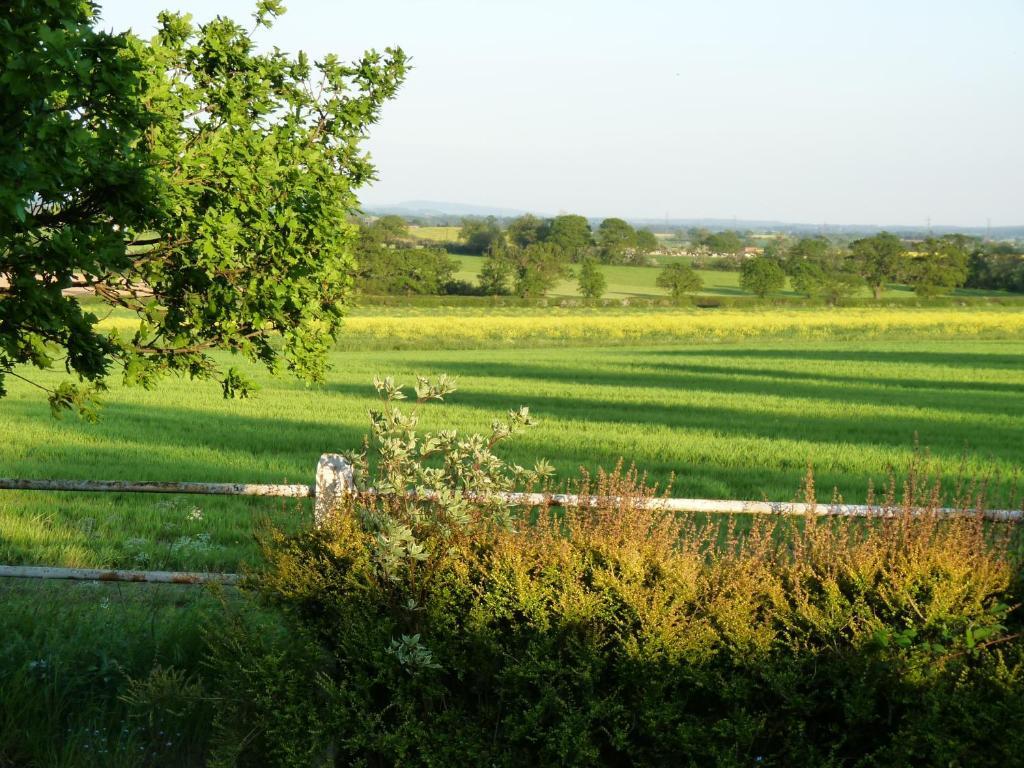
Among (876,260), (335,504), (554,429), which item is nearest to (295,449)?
(554,429)

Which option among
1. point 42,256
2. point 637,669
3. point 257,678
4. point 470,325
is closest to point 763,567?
point 637,669

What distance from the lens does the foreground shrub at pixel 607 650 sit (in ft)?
15.9

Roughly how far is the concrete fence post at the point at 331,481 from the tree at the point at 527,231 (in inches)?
4724

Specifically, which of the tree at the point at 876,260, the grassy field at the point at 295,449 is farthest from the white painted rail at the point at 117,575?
the tree at the point at 876,260

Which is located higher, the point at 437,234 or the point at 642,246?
the point at 437,234

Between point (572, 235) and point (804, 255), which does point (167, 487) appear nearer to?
point (804, 255)

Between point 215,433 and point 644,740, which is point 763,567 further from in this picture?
point 215,433

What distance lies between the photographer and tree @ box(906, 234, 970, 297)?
349ft

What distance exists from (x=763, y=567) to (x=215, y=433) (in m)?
16.2

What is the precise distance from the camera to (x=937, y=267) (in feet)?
361

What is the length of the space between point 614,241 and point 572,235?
1031cm

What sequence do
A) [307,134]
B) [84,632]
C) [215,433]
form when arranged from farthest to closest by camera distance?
[215,433]
[307,134]
[84,632]

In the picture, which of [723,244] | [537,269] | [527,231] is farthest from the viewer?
[723,244]

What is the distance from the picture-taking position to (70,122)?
4.41 m
